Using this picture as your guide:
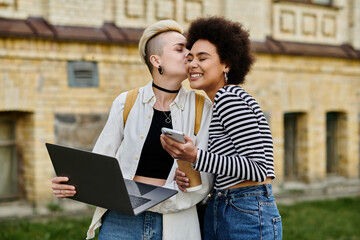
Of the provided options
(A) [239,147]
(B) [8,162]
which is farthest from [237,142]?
(B) [8,162]

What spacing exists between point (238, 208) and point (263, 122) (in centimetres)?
48

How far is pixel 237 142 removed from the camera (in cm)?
224

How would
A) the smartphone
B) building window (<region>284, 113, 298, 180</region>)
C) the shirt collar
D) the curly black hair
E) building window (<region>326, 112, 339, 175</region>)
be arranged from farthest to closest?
building window (<region>326, 112, 339, 175</region>) < building window (<region>284, 113, 298, 180</region>) < the shirt collar < the curly black hair < the smartphone

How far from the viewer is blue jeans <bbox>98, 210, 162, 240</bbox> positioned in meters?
2.52

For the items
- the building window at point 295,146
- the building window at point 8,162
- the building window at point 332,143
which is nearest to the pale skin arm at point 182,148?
the building window at point 8,162

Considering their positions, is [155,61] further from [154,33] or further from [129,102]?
[129,102]

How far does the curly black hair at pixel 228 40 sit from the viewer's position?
251cm

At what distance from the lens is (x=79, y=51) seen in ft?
22.2

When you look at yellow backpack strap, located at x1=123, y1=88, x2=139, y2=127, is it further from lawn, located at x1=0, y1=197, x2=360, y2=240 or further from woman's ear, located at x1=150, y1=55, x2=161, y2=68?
lawn, located at x1=0, y1=197, x2=360, y2=240

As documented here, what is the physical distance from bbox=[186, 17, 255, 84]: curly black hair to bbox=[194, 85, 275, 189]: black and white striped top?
22 cm

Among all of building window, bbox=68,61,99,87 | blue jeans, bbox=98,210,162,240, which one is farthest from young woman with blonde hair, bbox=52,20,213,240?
building window, bbox=68,61,99,87

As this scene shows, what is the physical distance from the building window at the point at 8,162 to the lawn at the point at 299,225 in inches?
29.3

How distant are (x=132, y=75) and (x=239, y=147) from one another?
5186mm

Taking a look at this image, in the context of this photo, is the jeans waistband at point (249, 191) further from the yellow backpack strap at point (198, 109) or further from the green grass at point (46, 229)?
the green grass at point (46, 229)
